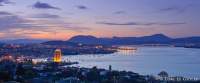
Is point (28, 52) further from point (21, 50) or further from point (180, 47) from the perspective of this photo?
point (180, 47)

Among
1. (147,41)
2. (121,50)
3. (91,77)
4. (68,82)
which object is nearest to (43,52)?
(121,50)

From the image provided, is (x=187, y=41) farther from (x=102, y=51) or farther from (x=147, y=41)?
(x=102, y=51)

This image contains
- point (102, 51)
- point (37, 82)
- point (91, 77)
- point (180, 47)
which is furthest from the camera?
point (180, 47)

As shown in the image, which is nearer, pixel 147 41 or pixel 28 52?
pixel 28 52

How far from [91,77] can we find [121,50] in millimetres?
43162

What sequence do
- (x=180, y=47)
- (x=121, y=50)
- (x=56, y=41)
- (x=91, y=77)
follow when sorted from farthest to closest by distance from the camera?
(x=180, y=47)
(x=121, y=50)
(x=56, y=41)
(x=91, y=77)

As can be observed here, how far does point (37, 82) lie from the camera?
10.8 metres

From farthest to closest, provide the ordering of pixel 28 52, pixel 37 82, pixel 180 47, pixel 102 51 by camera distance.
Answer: pixel 180 47 → pixel 102 51 → pixel 28 52 → pixel 37 82

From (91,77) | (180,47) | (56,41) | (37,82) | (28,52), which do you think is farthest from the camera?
(180,47)

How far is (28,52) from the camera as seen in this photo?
136 feet

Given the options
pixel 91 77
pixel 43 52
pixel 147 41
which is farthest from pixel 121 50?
pixel 91 77

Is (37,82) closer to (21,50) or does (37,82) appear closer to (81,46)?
(21,50)

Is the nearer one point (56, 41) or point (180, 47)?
point (56, 41)

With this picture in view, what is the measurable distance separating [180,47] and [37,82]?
187ft
